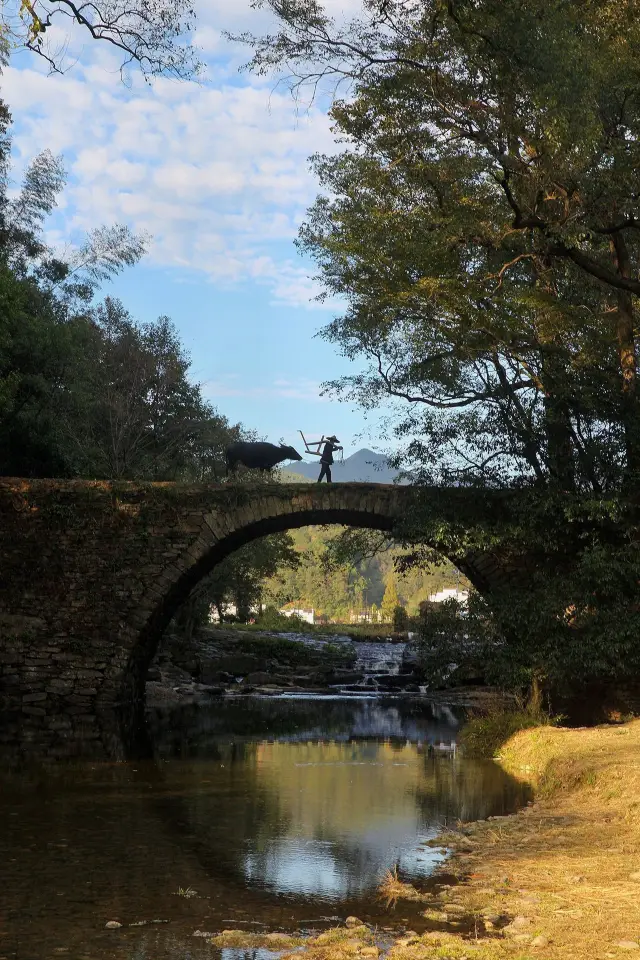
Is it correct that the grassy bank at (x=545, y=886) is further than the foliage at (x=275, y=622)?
No

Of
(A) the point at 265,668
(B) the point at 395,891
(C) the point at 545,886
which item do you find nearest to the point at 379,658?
(A) the point at 265,668

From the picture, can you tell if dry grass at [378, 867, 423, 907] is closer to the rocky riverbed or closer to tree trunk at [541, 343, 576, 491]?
tree trunk at [541, 343, 576, 491]

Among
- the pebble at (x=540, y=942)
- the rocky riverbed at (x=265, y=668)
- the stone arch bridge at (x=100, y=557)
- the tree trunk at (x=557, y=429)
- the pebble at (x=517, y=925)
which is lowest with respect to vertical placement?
the rocky riverbed at (x=265, y=668)

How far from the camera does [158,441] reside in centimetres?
2727

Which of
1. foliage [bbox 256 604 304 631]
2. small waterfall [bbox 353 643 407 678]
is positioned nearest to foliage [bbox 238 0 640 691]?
small waterfall [bbox 353 643 407 678]

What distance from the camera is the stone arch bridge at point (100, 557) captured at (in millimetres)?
16672

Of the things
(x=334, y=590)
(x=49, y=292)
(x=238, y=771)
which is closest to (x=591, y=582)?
(x=238, y=771)

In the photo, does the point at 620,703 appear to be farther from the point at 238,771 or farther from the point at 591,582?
the point at 238,771

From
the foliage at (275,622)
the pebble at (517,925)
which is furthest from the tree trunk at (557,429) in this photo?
the foliage at (275,622)

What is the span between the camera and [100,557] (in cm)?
1681

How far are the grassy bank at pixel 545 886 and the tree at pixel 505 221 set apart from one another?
6.42m

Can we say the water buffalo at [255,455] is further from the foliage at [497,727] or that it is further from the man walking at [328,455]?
the foliage at [497,727]

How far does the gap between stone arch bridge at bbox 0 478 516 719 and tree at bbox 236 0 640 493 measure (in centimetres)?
273

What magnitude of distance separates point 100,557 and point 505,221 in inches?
353
